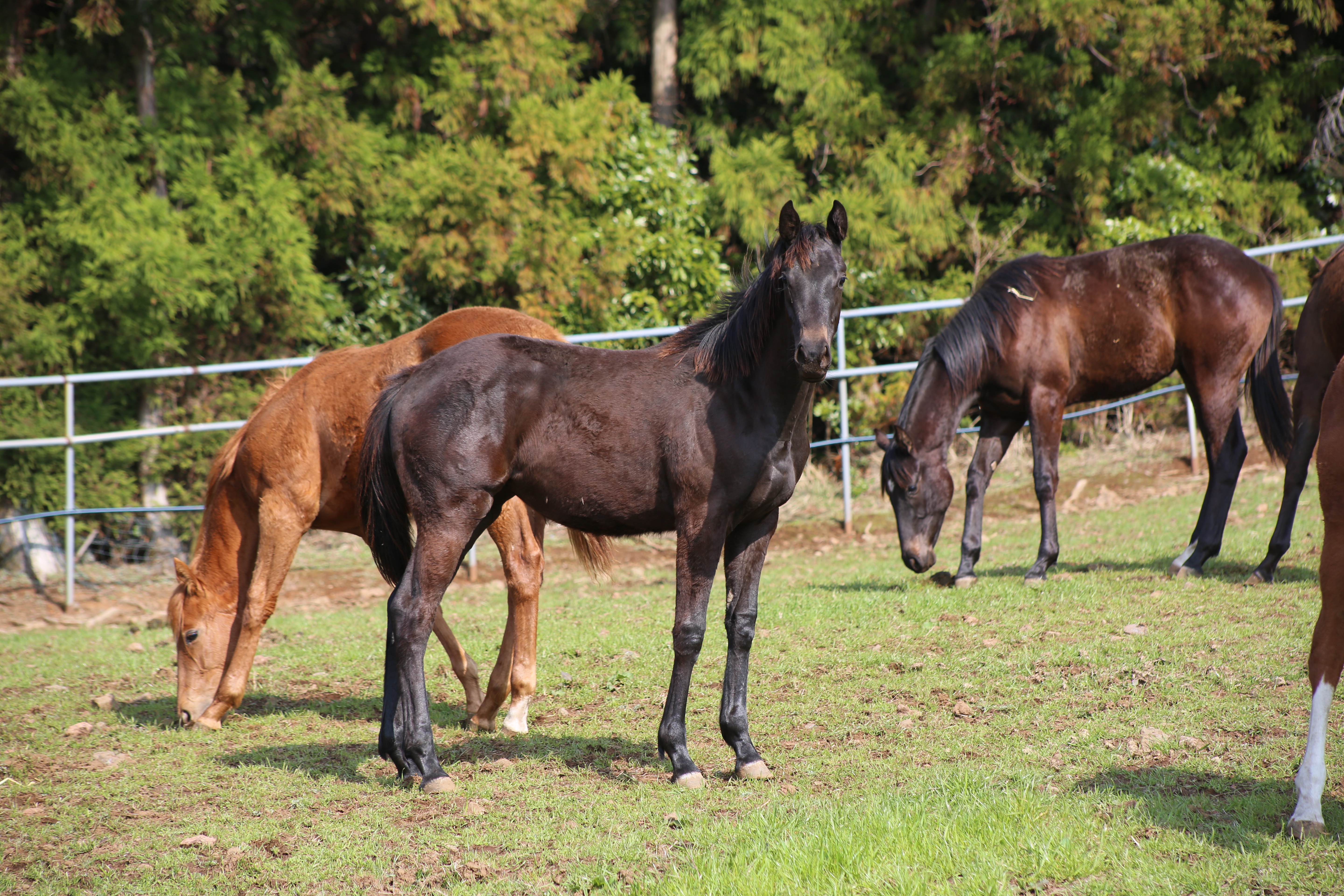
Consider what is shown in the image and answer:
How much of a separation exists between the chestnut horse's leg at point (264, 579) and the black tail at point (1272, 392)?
6.27 m

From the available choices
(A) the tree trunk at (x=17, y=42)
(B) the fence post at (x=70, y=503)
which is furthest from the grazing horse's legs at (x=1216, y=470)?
(A) the tree trunk at (x=17, y=42)

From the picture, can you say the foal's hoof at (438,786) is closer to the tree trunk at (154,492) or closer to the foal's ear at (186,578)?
the foal's ear at (186,578)

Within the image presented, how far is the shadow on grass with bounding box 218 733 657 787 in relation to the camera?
14.9 ft

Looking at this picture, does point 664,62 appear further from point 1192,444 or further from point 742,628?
point 742,628

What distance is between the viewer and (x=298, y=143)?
39.4 feet

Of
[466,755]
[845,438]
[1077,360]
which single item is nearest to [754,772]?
[466,755]

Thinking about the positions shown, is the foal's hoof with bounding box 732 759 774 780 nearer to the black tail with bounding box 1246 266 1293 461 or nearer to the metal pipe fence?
the metal pipe fence

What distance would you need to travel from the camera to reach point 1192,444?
10508 mm

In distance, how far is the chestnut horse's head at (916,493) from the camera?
7.54 m

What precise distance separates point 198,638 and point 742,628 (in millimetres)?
3268

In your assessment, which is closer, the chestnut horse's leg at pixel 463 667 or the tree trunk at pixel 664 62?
the chestnut horse's leg at pixel 463 667

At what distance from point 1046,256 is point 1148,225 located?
19.4 ft

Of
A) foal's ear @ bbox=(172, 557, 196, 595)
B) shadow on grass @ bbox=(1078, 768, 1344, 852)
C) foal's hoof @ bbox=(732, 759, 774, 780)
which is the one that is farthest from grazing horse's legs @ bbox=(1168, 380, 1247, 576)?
foal's ear @ bbox=(172, 557, 196, 595)

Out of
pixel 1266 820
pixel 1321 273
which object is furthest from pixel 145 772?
pixel 1321 273
